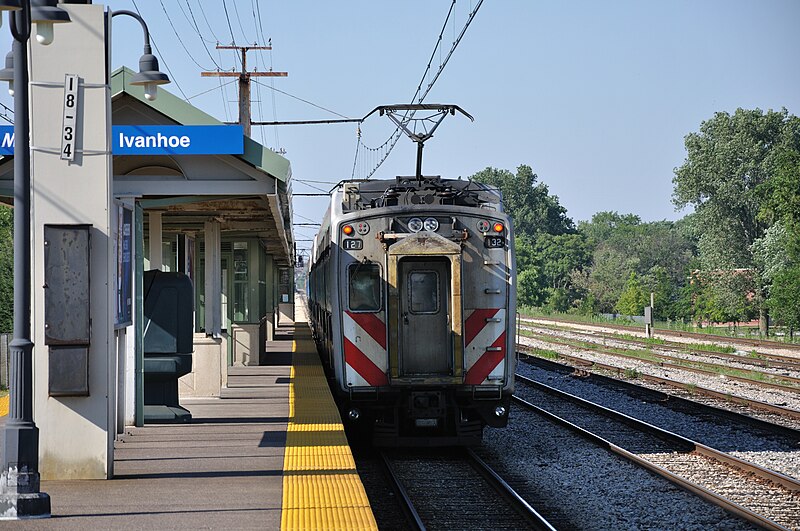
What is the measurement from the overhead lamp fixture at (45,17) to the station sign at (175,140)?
140 inches

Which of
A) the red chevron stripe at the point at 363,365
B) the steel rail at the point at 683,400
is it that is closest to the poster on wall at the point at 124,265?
the red chevron stripe at the point at 363,365

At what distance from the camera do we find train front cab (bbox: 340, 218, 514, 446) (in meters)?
12.8

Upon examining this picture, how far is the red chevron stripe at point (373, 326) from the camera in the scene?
1299 cm

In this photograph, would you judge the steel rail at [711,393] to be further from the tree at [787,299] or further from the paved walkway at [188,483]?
the tree at [787,299]

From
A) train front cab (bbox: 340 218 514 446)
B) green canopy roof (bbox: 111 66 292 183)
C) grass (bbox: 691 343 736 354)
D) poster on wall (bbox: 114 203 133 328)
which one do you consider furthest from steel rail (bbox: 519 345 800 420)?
poster on wall (bbox: 114 203 133 328)

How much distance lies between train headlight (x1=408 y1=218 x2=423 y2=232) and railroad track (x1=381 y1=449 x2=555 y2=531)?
9.41ft

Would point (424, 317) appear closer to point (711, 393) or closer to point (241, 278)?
point (711, 393)

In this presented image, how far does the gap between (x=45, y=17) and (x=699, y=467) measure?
874 cm

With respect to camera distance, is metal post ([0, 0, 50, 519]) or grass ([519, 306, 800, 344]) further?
grass ([519, 306, 800, 344])

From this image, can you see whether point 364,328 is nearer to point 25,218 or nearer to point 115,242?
point 115,242

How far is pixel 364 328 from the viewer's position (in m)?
13.0

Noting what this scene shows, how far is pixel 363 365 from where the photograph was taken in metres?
13.0

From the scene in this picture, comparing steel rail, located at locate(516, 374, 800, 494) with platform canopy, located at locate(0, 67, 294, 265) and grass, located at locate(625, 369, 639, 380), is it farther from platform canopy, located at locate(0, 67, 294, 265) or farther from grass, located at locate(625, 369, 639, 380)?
platform canopy, located at locate(0, 67, 294, 265)

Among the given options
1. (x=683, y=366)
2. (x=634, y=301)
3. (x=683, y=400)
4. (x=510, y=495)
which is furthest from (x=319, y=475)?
(x=634, y=301)
